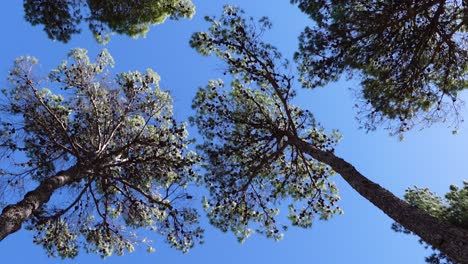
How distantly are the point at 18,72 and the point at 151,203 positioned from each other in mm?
4851

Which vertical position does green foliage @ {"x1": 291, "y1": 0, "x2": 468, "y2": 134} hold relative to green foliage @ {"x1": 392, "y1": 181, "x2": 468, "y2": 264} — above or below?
above

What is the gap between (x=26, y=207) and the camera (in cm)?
740

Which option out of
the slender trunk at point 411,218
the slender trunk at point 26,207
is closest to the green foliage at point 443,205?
the slender trunk at point 411,218

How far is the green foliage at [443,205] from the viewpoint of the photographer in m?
7.92

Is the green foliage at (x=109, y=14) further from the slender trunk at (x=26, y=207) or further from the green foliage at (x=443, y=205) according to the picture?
the green foliage at (x=443, y=205)

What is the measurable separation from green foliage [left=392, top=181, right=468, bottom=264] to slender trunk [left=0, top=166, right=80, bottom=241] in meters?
6.91

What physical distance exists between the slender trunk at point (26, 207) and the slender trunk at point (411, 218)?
233 inches

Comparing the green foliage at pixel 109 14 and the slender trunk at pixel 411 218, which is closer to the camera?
the slender trunk at pixel 411 218

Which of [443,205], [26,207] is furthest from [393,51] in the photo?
[26,207]

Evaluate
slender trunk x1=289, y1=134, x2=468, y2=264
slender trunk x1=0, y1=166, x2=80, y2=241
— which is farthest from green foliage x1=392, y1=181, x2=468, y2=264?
slender trunk x1=0, y1=166, x2=80, y2=241

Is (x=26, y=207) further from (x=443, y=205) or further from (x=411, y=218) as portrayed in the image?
(x=443, y=205)

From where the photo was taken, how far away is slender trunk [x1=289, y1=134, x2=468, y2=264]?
570cm

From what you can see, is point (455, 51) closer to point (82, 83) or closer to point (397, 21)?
point (397, 21)

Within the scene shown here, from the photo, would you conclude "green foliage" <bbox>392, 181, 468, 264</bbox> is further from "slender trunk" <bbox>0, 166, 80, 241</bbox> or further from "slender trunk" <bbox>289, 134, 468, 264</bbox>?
"slender trunk" <bbox>0, 166, 80, 241</bbox>
